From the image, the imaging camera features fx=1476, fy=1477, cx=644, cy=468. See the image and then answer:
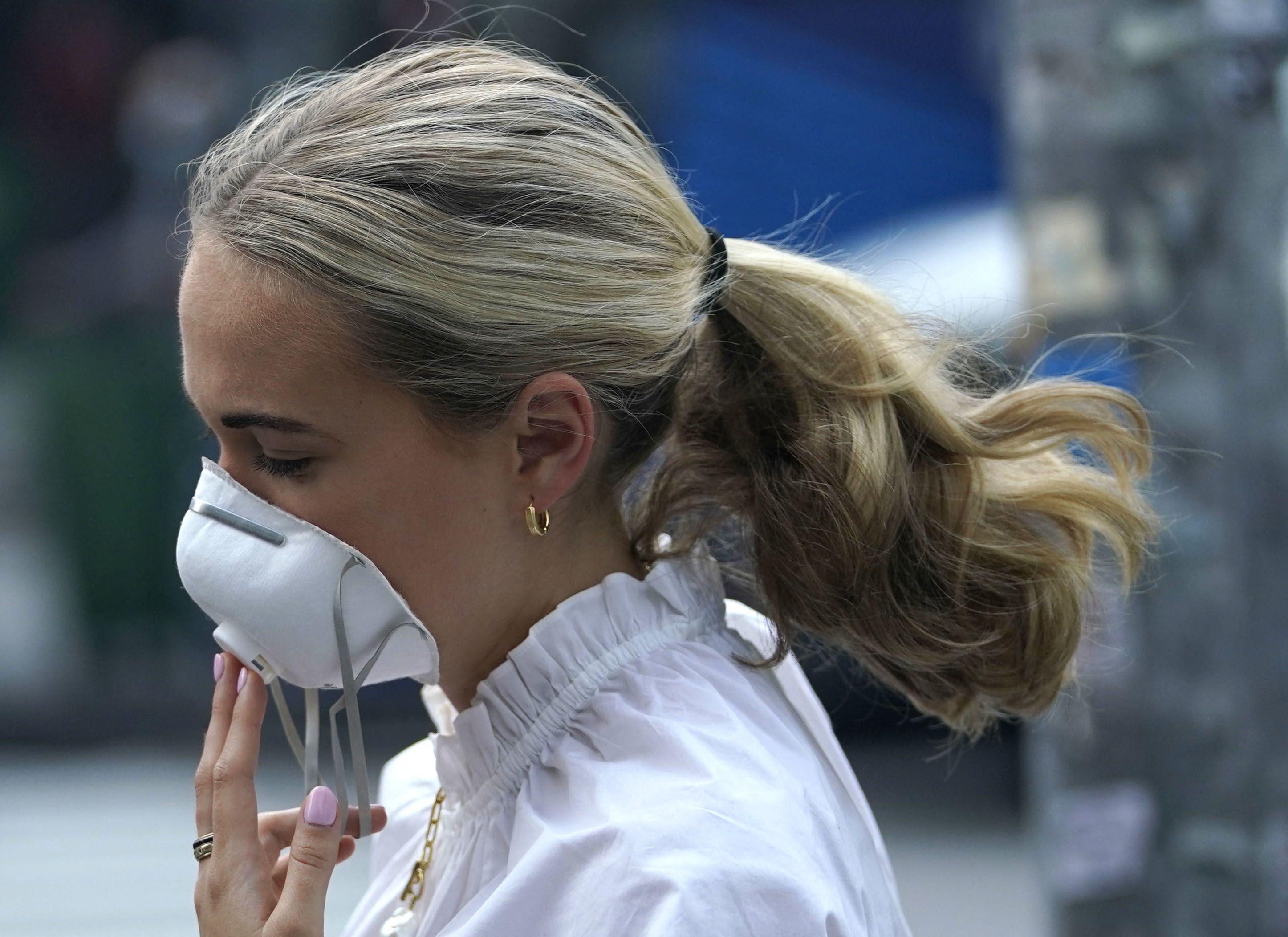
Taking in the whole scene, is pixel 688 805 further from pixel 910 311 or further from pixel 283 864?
pixel 910 311

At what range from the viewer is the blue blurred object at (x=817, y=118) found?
5945mm

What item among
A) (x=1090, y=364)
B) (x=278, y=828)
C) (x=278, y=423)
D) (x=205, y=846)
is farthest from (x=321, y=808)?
(x=1090, y=364)

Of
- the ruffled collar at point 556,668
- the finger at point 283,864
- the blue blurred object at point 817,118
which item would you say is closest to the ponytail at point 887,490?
the ruffled collar at point 556,668

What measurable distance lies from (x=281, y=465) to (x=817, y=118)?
5.03m

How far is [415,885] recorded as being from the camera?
163 centimetres

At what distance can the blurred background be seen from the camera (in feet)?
7.62

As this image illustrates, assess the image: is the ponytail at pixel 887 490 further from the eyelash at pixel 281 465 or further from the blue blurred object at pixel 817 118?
the blue blurred object at pixel 817 118

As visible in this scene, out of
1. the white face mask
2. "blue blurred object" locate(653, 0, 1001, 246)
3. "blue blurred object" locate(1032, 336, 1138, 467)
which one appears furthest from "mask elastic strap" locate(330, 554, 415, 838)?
"blue blurred object" locate(653, 0, 1001, 246)

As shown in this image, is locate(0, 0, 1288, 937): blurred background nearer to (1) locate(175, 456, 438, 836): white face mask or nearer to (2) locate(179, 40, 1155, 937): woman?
(2) locate(179, 40, 1155, 937): woman

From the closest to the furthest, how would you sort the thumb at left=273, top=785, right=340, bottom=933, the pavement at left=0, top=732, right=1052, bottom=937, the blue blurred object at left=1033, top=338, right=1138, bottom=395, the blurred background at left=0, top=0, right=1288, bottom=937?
the thumb at left=273, top=785, right=340, bottom=933 → the blue blurred object at left=1033, top=338, right=1138, bottom=395 → the blurred background at left=0, top=0, right=1288, bottom=937 → the pavement at left=0, top=732, right=1052, bottom=937

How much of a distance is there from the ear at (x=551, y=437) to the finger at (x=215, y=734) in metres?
0.37

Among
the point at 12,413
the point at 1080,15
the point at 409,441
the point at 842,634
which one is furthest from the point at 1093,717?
the point at 12,413

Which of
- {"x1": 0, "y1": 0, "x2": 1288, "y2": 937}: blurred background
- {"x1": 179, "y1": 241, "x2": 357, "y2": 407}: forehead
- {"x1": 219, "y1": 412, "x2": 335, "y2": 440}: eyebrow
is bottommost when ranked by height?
{"x1": 0, "y1": 0, "x2": 1288, "y2": 937}: blurred background

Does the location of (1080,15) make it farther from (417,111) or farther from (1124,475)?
(417,111)
